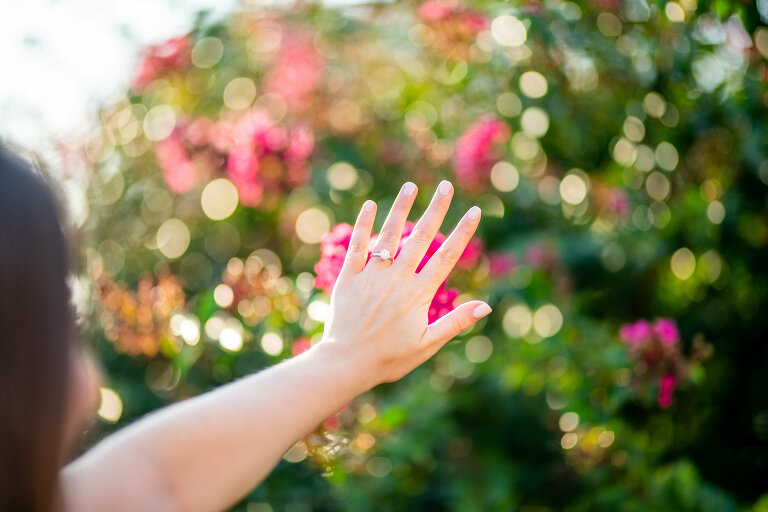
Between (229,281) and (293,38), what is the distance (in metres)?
1.55

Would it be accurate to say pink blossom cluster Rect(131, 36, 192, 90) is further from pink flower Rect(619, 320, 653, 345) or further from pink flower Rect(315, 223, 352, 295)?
pink flower Rect(619, 320, 653, 345)

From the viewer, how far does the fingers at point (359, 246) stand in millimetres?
883

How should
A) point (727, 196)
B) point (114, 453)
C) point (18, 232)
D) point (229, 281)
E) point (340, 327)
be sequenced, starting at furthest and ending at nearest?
point (727, 196) → point (229, 281) → point (340, 327) → point (114, 453) → point (18, 232)

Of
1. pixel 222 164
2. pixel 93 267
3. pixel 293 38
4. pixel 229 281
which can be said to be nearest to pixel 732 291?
pixel 229 281

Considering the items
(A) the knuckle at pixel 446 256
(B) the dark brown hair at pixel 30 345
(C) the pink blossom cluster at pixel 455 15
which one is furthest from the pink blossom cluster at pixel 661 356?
(B) the dark brown hair at pixel 30 345

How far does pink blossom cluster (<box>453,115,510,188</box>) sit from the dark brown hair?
68.3 inches

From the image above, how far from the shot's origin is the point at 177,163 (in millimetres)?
2506

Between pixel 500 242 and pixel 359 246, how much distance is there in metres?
1.49

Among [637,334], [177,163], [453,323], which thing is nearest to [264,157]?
[177,163]

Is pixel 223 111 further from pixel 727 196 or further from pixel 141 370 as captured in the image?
pixel 727 196

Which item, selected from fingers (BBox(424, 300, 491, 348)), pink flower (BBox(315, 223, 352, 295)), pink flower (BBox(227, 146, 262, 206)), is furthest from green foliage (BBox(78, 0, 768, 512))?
fingers (BBox(424, 300, 491, 348))

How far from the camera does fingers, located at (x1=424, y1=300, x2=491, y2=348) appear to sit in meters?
0.87

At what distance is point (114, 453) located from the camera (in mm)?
719

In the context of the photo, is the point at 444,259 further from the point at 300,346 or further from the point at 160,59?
the point at 160,59
